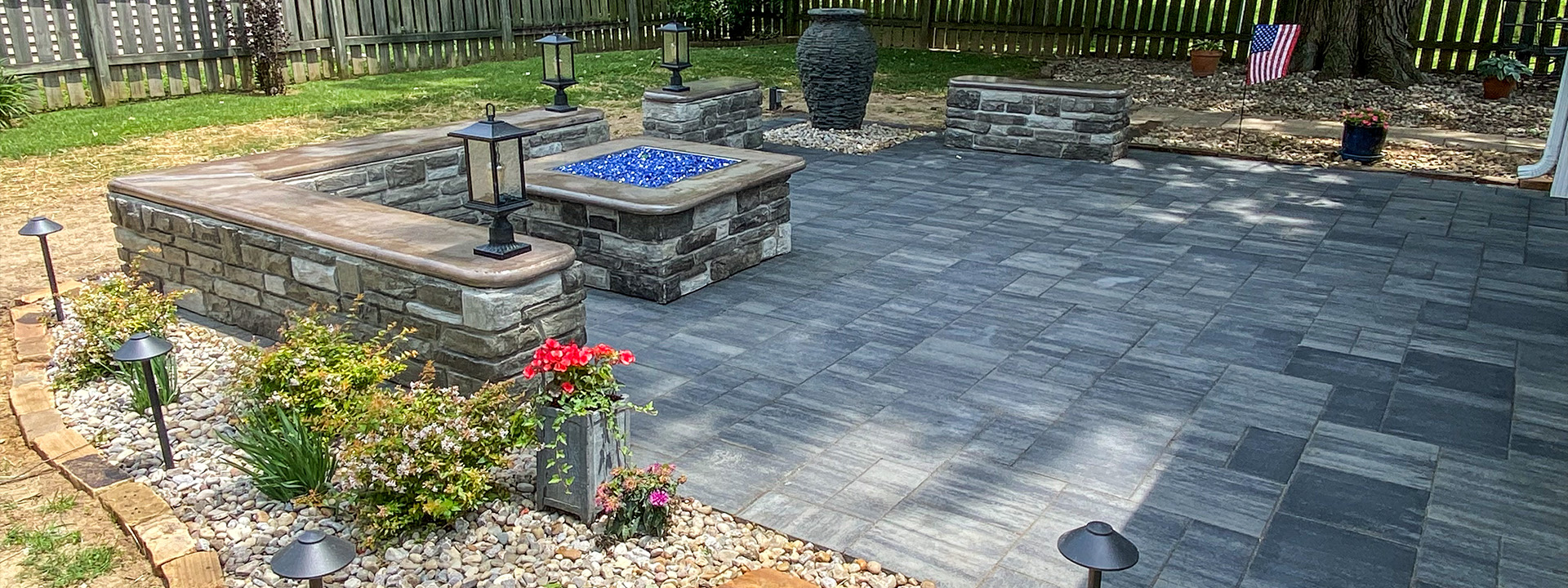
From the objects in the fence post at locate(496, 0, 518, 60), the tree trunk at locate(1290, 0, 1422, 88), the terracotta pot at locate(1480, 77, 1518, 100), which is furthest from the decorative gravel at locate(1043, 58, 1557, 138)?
the fence post at locate(496, 0, 518, 60)

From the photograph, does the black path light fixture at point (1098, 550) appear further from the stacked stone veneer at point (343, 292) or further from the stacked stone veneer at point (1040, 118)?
the stacked stone veneer at point (1040, 118)

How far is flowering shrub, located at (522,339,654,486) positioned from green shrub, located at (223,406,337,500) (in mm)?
771

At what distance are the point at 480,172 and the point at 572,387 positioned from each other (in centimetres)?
110

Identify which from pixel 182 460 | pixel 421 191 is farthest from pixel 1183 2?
pixel 182 460

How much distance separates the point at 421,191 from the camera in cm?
634

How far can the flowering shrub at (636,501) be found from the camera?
3.32m

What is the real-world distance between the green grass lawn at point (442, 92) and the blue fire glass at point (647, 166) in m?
3.96

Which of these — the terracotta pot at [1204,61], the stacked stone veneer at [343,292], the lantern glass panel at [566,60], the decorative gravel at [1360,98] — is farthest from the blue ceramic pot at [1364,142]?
the stacked stone veneer at [343,292]

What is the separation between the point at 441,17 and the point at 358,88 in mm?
2402

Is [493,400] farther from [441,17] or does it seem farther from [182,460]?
[441,17]

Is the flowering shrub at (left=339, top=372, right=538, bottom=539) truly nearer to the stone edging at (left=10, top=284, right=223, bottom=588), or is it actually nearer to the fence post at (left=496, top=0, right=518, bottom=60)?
the stone edging at (left=10, top=284, right=223, bottom=588)

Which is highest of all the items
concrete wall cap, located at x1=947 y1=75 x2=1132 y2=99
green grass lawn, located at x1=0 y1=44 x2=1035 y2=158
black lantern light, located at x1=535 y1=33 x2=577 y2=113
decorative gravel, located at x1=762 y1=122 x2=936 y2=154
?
black lantern light, located at x1=535 y1=33 x2=577 y2=113

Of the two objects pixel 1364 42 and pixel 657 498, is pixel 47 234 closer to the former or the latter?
pixel 657 498

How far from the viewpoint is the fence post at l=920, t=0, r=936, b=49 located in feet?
55.3
